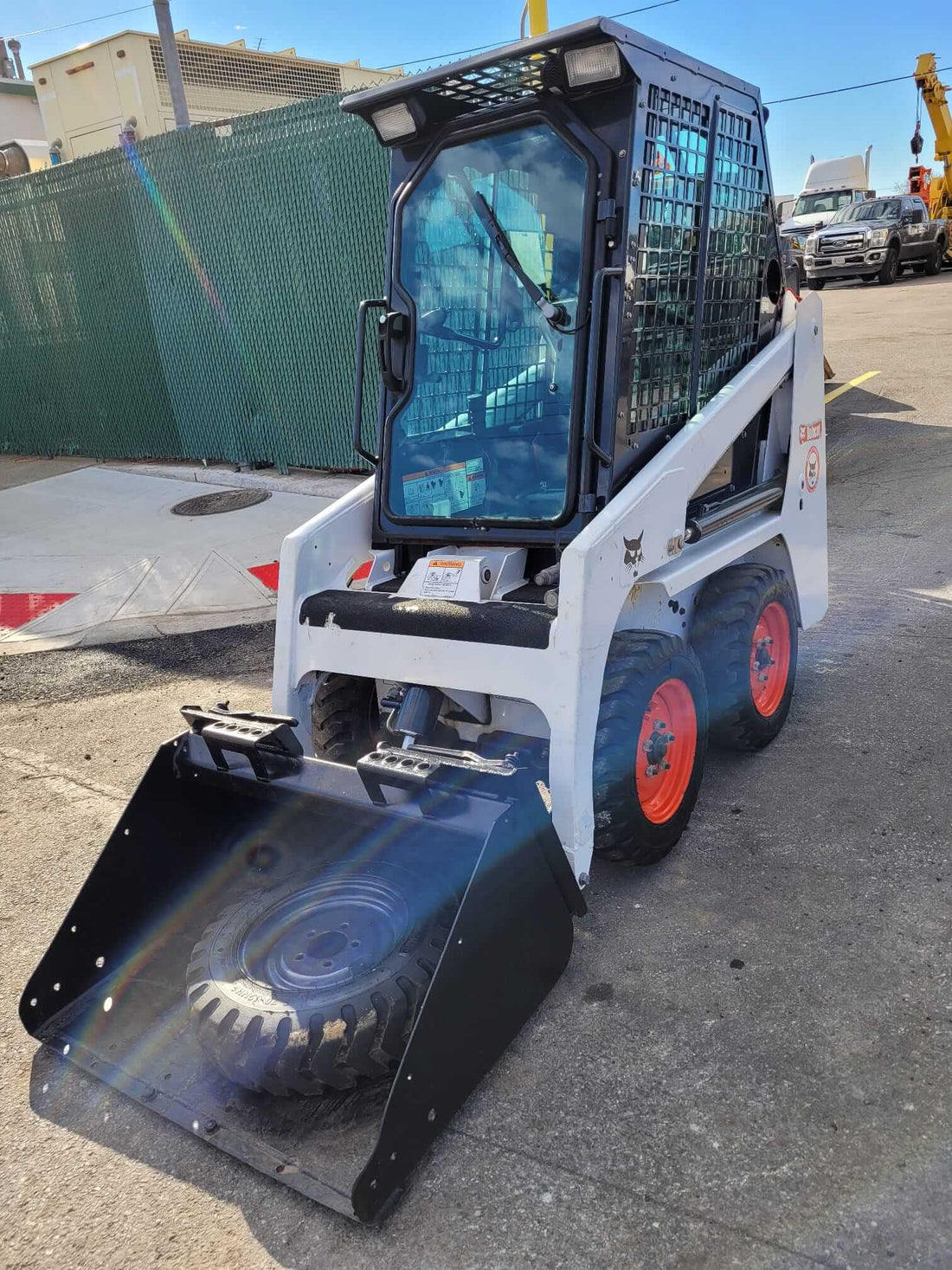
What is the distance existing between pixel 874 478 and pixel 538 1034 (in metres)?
7.31

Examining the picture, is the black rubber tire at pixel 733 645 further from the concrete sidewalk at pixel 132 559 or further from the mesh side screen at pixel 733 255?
the concrete sidewalk at pixel 132 559

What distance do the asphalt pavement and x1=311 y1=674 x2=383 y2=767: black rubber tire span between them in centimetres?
99

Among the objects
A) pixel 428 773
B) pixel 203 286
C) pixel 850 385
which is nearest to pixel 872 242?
pixel 850 385

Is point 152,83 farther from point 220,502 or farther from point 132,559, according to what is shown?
point 132,559

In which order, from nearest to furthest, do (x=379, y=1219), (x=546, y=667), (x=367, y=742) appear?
(x=379, y=1219)
(x=546, y=667)
(x=367, y=742)

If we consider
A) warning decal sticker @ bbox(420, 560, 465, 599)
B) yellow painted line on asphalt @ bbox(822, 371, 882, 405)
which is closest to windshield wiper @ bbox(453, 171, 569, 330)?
warning decal sticker @ bbox(420, 560, 465, 599)

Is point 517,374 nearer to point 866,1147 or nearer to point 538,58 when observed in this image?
point 538,58

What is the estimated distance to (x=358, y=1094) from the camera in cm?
256

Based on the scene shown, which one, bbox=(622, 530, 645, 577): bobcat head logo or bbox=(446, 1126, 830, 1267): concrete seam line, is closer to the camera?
bbox=(446, 1126, 830, 1267): concrete seam line

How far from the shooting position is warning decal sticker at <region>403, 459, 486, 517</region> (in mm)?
3639

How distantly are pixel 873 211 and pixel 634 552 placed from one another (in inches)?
917

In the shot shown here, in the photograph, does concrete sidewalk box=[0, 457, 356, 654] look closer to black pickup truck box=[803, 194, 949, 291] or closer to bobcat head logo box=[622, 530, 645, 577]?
bobcat head logo box=[622, 530, 645, 577]

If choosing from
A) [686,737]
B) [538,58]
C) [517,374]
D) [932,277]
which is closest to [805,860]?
[686,737]

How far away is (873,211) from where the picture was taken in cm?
2264
